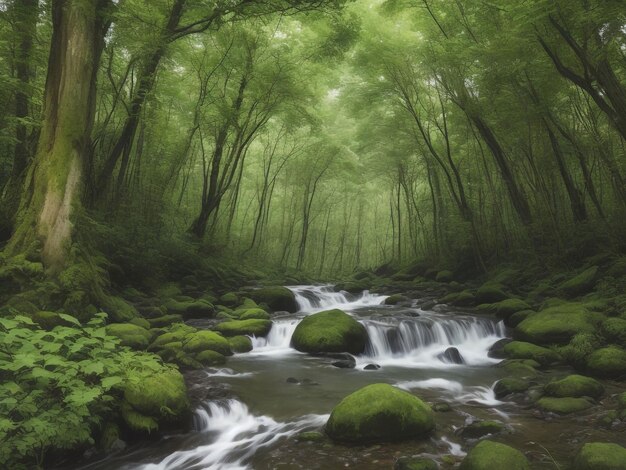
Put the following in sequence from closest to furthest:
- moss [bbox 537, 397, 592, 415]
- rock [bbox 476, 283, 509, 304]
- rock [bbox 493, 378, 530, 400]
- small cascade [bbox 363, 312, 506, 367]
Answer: moss [bbox 537, 397, 592, 415] → rock [bbox 493, 378, 530, 400] → small cascade [bbox 363, 312, 506, 367] → rock [bbox 476, 283, 509, 304]

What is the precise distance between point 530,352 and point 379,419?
4.63 m

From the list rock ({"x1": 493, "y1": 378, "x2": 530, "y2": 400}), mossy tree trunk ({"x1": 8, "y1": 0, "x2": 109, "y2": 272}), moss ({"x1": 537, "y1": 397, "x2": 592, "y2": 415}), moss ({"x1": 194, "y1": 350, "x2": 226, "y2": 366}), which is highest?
mossy tree trunk ({"x1": 8, "y1": 0, "x2": 109, "y2": 272})

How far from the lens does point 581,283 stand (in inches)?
391

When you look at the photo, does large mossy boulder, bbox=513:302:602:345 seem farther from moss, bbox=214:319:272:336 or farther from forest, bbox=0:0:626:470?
moss, bbox=214:319:272:336

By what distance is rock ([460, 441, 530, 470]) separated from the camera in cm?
333

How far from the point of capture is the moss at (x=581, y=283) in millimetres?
A: 9836

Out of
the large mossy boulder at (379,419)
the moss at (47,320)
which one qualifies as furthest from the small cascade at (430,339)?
the moss at (47,320)

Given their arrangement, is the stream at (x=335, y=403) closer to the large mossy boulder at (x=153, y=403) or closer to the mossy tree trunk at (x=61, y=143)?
the large mossy boulder at (x=153, y=403)

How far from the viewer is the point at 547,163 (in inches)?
475

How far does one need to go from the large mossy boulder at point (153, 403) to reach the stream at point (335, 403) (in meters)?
0.23

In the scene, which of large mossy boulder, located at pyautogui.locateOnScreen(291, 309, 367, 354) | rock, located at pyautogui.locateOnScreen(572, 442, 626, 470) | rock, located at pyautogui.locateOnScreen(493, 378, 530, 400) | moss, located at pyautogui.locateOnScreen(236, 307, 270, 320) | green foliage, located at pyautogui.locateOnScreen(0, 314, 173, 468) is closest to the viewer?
green foliage, located at pyautogui.locateOnScreen(0, 314, 173, 468)

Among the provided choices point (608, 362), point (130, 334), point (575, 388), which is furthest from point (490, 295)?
point (130, 334)

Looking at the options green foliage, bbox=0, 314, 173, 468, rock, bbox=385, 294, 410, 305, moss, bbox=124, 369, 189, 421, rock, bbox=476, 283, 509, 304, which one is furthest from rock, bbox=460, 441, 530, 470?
rock, bbox=385, 294, 410, 305

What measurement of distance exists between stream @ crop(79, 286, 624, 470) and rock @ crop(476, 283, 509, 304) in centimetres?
204
